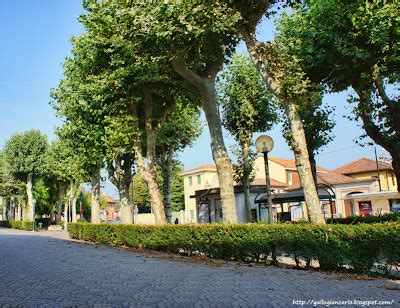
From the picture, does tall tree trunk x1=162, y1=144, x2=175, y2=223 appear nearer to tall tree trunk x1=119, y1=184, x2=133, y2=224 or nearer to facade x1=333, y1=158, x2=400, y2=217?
tall tree trunk x1=119, y1=184, x2=133, y2=224

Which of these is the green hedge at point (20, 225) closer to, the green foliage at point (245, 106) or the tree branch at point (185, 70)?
the green foliage at point (245, 106)

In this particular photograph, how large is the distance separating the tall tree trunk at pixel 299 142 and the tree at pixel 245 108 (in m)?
11.2

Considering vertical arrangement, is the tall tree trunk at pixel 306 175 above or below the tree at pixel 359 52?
below

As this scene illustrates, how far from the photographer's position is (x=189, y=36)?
12461 mm

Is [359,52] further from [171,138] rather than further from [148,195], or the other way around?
[148,195]

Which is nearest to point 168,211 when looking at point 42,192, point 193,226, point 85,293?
point 193,226

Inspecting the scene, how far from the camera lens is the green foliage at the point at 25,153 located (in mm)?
49719

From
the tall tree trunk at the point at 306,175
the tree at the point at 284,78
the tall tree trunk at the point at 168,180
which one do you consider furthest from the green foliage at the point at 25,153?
the tall tree trunk at the point at 306,175

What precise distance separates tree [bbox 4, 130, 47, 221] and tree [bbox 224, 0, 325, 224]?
43898 millimetres

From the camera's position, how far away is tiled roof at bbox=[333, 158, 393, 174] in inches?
1844

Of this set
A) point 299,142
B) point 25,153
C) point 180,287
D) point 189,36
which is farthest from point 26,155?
point 180,287

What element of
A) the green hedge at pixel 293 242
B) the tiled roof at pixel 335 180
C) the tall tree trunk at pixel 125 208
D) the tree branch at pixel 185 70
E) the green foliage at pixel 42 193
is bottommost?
the green hedge at pixel 293 242

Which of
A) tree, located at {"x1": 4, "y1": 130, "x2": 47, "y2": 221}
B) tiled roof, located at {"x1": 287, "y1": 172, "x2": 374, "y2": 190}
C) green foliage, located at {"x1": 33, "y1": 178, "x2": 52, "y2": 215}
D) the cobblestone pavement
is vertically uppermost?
tree, located at {"x1": 4, "y1": 130, "x2": 47, "y2": 221}

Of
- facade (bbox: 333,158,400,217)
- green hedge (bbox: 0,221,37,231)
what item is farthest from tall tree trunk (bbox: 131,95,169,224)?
green hedge (bbox: 0,221,37,231)
